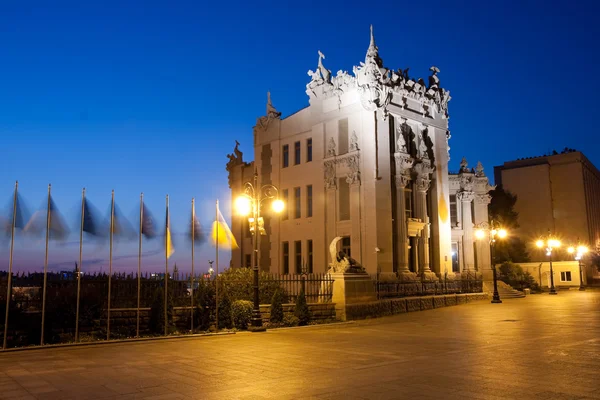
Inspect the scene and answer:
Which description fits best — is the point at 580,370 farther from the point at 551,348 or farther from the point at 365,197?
the point at 365,197

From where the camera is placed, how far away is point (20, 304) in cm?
1689

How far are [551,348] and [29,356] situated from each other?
43.4ft

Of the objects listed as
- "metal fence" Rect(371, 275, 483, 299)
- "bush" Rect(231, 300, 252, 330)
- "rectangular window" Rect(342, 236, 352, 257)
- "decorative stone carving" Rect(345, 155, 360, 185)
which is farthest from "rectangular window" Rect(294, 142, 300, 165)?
"bush" Rect(231, 300, 252, 330)

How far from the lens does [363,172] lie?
3831 centimetres

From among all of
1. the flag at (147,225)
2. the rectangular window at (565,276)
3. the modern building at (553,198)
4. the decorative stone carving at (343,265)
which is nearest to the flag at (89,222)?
the flag at (147,225)

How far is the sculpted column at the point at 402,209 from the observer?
38.7 meters

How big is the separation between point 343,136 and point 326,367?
29.7 m

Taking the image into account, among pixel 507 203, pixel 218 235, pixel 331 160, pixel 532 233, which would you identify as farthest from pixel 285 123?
pixel 532 233

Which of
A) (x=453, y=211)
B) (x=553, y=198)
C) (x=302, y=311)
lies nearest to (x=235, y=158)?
(x=453, y=211)

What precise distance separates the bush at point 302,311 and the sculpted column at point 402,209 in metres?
17.0

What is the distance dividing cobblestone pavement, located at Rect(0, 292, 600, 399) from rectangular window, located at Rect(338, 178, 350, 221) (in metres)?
20.9

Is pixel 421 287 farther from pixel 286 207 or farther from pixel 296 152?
pixel 296 152

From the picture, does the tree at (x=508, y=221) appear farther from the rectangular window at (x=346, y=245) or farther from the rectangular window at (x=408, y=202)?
the rectangular window at (x=346, y=245)

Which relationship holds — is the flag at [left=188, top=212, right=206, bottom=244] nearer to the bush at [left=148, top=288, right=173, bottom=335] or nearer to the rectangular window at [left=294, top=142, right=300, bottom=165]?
the bush at [left=148, top=288, right=173, bottom=335]
